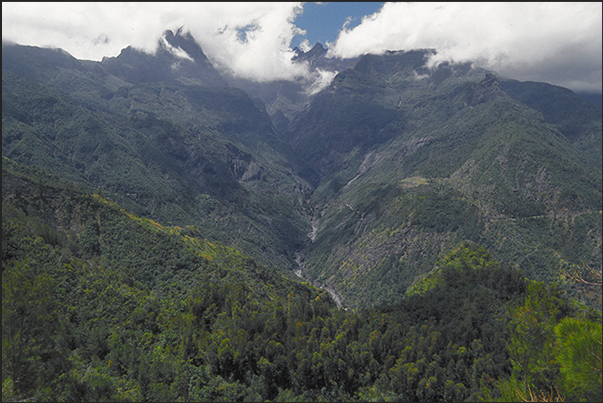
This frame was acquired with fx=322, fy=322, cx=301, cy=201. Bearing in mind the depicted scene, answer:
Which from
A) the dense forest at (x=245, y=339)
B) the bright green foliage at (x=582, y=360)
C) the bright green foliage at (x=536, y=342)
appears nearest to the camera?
the bright green foliage at (x=582, y=360)

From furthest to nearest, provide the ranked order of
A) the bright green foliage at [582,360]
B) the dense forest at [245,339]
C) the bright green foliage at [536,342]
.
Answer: the dense forest at [245,339]
the bright green foliage at [536,342]
the bright green foliage at [582,360]

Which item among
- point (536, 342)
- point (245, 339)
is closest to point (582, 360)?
point (536, 342)

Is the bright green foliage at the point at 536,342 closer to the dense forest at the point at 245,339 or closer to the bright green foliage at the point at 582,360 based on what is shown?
the dense forest at the point at 245,339

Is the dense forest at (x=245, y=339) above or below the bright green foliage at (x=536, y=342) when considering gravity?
below

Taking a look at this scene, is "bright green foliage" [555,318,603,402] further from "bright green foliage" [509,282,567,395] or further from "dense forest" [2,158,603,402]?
"bright green foliage" [509,282,567,395]

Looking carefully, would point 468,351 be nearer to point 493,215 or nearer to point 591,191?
point 493,215

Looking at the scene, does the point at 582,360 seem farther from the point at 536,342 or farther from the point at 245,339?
the point at 245,339

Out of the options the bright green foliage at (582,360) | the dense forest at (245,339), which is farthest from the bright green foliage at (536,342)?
the bright green foliage at (582,360)

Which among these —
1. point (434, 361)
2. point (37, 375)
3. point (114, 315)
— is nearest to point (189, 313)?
point (114, 315)

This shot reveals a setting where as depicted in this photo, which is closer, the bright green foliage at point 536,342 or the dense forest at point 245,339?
the bright green foliage at point 536,342
